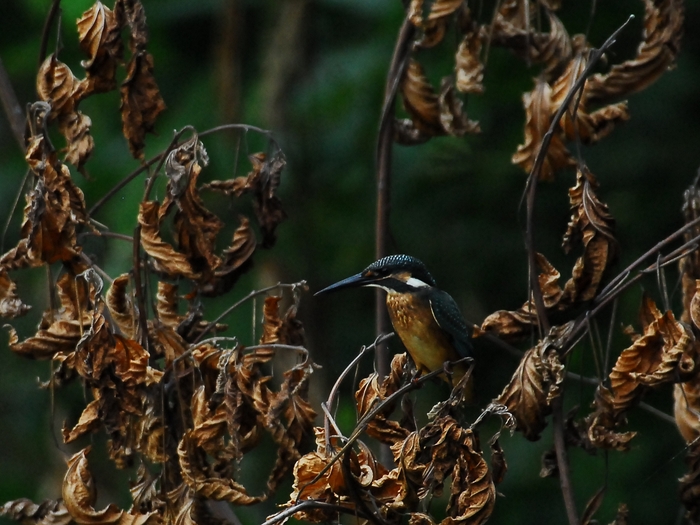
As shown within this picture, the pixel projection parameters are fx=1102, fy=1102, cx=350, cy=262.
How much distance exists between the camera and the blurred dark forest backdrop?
4754mm

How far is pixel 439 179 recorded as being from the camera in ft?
16.7

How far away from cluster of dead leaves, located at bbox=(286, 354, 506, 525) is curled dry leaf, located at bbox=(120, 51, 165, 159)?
39.0 inches

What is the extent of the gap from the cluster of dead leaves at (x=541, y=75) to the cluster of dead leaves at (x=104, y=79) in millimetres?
732

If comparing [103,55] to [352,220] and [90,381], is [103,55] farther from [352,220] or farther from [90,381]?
[352,220]

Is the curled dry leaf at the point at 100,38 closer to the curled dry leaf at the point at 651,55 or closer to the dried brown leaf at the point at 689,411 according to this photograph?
the curled dry leaf at the point at 651,55

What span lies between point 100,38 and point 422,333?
153cm

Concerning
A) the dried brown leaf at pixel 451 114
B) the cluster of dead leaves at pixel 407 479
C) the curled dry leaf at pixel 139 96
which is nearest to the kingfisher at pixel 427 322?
the dried brown leaf at pixel 451 114

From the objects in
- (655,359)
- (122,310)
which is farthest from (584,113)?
(122,310)

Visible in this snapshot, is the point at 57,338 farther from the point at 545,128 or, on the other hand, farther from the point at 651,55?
the point at 651,55

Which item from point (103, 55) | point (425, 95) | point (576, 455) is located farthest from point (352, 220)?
point (103, 55)

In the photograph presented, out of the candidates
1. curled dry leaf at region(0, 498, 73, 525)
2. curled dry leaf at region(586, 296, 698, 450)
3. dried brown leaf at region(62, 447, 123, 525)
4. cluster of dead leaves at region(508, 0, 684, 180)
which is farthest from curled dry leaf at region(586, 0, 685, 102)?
curled dry leaf at region(0, 498, 73, 525)

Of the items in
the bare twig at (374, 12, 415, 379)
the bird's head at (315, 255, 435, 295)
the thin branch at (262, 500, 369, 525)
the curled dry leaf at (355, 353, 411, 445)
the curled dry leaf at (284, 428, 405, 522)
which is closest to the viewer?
the thin branch at (262, 500, 369, 525)

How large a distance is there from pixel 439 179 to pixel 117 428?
2.83 metres

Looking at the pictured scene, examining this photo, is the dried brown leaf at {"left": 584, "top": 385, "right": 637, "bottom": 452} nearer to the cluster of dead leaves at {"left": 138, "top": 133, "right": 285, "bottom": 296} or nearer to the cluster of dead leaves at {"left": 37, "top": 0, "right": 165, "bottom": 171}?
the cluster of dead leaves at {"left": 138, "top": 133, "right": 285, "bottom": 296}
